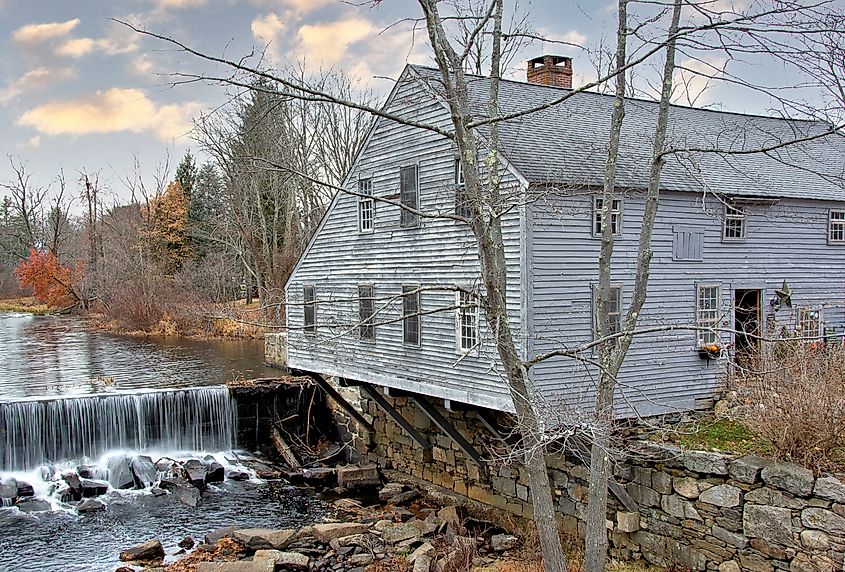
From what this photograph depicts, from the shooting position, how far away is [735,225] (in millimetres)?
13641

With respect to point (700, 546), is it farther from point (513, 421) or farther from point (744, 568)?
point (513, 421)

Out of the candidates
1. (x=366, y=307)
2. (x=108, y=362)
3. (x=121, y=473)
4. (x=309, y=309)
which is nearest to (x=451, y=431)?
(x=366, y=307)

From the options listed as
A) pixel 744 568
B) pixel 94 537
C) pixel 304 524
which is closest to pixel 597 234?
pixel 744 568

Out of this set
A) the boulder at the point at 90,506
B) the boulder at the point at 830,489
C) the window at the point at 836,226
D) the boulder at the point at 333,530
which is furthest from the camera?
the boulder at the point at 90,506

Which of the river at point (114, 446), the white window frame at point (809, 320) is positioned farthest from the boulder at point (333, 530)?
the white window frame at point (809, 320)

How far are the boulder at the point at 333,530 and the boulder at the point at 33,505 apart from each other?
6.04 m

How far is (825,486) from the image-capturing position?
874cm

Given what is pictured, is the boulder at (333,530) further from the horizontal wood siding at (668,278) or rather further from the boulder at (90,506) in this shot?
the boulder at (90,506)

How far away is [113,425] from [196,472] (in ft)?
8.93

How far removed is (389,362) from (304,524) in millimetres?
3530

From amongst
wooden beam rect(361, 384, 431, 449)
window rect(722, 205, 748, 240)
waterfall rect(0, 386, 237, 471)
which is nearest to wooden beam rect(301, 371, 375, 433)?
wooden beam rect(361, 384, 431, 449)

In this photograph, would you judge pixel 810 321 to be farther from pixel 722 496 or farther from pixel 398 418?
pixel 398 418

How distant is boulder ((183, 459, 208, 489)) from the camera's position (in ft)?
55.7

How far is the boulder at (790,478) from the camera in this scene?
8.93 metres
